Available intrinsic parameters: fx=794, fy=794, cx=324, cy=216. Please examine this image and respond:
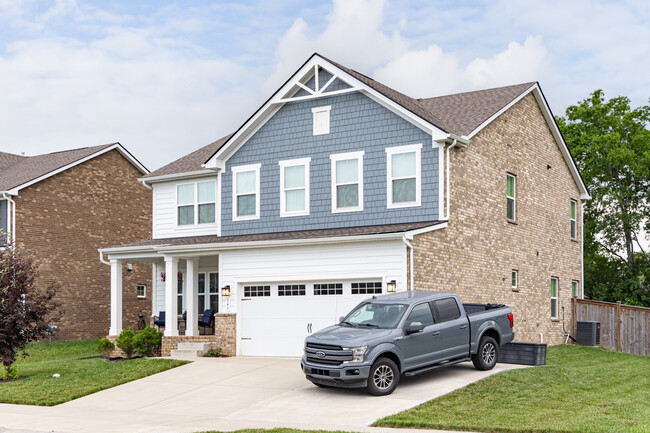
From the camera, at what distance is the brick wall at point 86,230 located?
31453mm

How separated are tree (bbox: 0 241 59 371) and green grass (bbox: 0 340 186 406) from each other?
0.97 meters

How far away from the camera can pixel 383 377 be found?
1538cm

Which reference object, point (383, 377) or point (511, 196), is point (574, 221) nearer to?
point (511, 196)

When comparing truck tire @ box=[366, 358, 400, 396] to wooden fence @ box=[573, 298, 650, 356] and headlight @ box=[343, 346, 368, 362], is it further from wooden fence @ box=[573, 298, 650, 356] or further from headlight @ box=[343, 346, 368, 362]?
wooden fence @ box=[573, 298, 650, 356]

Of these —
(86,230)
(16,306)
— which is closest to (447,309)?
(16,306)

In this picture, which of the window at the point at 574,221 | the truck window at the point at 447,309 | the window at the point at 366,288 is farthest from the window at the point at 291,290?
the window at the point at 574,221

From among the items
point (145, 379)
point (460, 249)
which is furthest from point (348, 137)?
point (145, 379)

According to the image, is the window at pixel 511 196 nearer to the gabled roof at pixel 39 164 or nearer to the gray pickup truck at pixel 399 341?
the gray pickup truck at pixel 399 341

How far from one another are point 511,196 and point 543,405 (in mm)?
12434

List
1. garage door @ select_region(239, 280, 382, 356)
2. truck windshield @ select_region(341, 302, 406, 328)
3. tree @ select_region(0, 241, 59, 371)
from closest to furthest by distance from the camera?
truck windshield @ select_region(341, 302, 406, 328), tree @ select_region(0, 241, 59, 371), garage door @ select_region(239, 280, 382, 356)

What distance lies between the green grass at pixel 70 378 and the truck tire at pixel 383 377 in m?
6.62

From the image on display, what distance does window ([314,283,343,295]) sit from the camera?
68.8ft

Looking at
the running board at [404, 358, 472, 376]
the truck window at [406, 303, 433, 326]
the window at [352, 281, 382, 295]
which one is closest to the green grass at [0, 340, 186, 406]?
the window at [352, 281, 382, 295]

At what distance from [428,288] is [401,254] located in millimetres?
1367
